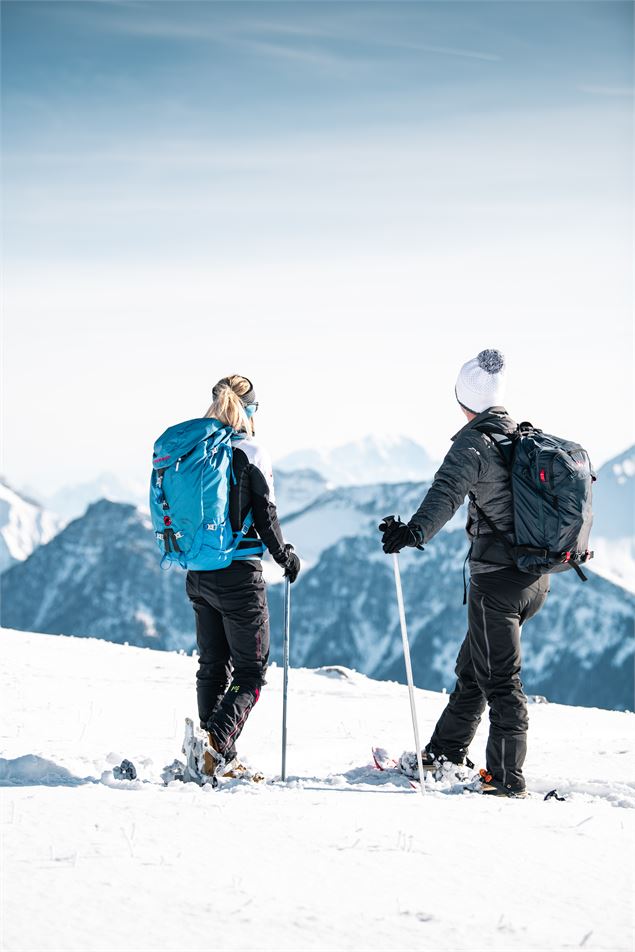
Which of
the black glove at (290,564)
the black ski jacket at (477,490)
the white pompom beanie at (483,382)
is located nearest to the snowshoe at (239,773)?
the black glove at (290,564)

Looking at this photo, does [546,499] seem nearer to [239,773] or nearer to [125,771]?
[239,773]

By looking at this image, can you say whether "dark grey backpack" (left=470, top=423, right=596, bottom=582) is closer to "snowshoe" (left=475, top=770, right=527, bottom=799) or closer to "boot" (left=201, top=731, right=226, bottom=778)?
"snowshoe" (left=475, top=770, right=527, bottom=799)

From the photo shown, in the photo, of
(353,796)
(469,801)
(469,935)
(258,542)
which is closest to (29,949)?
(469,935)

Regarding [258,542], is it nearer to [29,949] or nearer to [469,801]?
[469,801]

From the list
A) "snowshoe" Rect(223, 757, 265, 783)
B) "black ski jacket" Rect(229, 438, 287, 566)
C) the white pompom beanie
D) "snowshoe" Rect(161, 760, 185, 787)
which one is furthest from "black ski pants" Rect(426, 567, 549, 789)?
"snowshoe" Rect(161, 760, 185, 787)

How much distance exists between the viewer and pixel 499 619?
6.95m

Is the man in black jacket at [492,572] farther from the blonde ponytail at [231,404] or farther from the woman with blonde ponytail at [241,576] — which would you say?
the blonde ponytail at [231,404]

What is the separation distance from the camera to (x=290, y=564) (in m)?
7.34

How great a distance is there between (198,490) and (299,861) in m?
2.98

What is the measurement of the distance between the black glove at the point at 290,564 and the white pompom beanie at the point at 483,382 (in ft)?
5.91

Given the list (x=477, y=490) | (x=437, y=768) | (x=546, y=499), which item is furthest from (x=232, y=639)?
(x=546, y=499)

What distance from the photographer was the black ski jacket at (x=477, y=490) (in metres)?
6.69

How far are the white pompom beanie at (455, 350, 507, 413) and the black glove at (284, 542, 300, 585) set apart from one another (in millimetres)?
1800

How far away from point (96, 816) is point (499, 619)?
A: 128 inches
